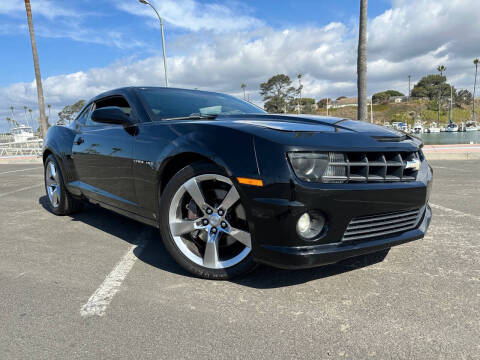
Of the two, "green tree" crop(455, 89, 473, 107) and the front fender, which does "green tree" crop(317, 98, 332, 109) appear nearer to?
"green tree" crop(455, 89, 473, 107)

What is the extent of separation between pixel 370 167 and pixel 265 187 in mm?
636

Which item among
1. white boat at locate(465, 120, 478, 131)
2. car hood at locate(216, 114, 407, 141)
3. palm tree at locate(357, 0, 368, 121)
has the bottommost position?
white boat at locate(465, 120, 478, 131)

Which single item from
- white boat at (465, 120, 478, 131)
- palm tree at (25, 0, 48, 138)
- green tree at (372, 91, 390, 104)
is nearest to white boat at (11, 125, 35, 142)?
palm tree at (25, 0, 48, 138)

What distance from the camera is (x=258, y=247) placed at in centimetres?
195

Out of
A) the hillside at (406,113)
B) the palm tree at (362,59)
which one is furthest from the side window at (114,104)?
the hillside at (406,113)

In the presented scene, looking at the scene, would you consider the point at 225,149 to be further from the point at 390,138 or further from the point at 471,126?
the point at 471,126

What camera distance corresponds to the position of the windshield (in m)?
2.88

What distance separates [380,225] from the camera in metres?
2.02

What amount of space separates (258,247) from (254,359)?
24.5 inches

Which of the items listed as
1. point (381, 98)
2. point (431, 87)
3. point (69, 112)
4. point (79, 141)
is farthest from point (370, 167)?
point (381, 98)

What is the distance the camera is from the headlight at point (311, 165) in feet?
6.04

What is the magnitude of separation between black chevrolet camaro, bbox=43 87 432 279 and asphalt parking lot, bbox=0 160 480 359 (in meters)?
0.25

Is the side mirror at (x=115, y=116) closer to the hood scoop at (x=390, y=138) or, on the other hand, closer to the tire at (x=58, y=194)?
the tire at (x=58, y=194)

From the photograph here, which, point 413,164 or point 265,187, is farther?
point 413,164
